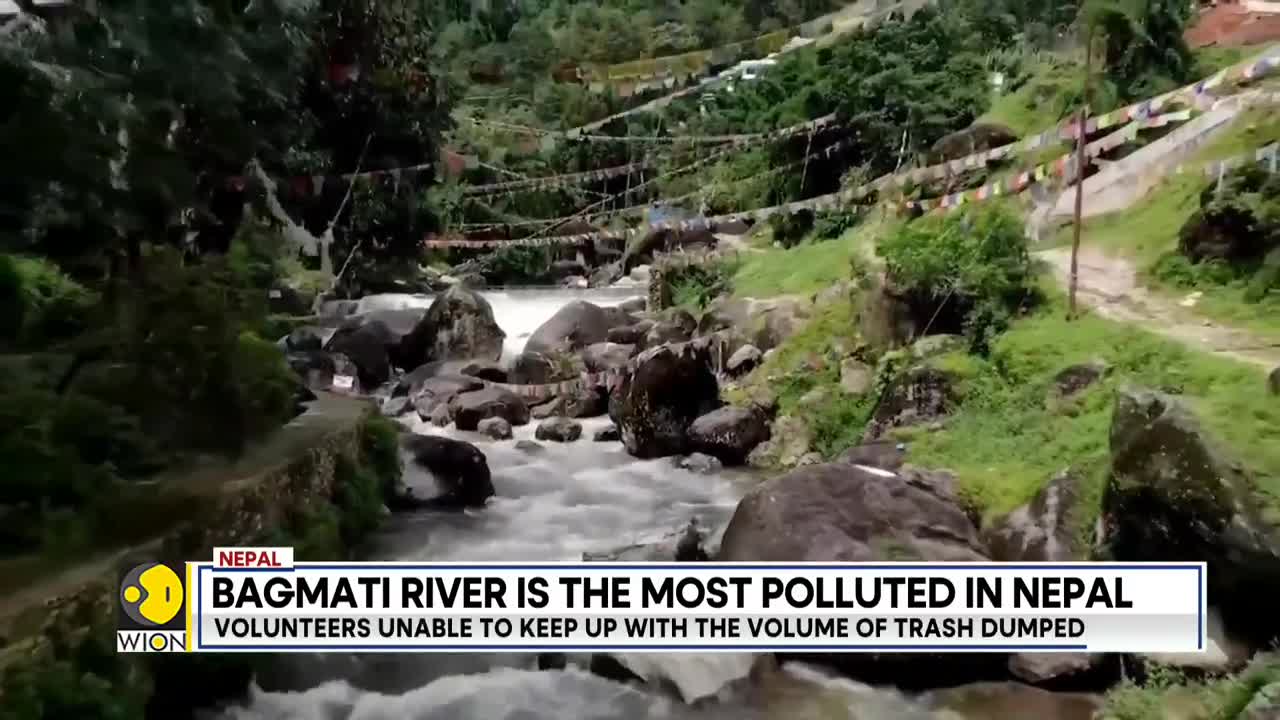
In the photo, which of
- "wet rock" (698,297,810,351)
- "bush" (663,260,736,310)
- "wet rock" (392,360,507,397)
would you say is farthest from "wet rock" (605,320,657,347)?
"wet rock" (392,360,507,397)

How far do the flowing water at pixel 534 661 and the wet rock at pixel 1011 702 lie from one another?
10.0 inches

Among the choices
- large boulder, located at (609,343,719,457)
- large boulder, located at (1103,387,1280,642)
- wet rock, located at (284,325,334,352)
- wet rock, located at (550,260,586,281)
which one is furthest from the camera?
wet rock, located at (550,260,586,281)

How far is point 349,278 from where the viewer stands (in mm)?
19250

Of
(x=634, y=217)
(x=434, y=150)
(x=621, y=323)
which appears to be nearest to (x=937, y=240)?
(x=621, y=323)

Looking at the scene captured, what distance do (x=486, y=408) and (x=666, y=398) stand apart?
2715 millimetres

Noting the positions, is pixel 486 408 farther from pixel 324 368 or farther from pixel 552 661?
pixel 552 661

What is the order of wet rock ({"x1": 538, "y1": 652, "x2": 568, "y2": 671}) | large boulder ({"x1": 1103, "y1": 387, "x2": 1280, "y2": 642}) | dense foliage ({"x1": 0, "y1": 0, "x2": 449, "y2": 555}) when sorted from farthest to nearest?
wet rock ({"x1": 538, "y1": 652, "x2": 568, "y2": 671}), dense foliage ({"x1": 0, "y1": 0, "x2": 449, "y2": 555}), large boulder ({"x1": 1103, "y1": 387, "x2": 1280, "y2": 642})

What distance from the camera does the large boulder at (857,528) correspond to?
21.0 feet

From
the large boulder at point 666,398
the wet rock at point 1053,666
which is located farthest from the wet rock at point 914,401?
the wet rock at point 1053,666

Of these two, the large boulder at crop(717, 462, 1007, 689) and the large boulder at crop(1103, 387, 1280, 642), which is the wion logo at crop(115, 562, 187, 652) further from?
the large boulder at crop(1103, 387, 1280, 642)

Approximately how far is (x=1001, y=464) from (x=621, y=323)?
34.4 feet

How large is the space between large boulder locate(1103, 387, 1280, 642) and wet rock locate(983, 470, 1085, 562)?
0.45 m

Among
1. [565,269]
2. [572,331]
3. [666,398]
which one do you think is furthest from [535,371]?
[565,269]

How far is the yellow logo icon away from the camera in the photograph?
198 inches
